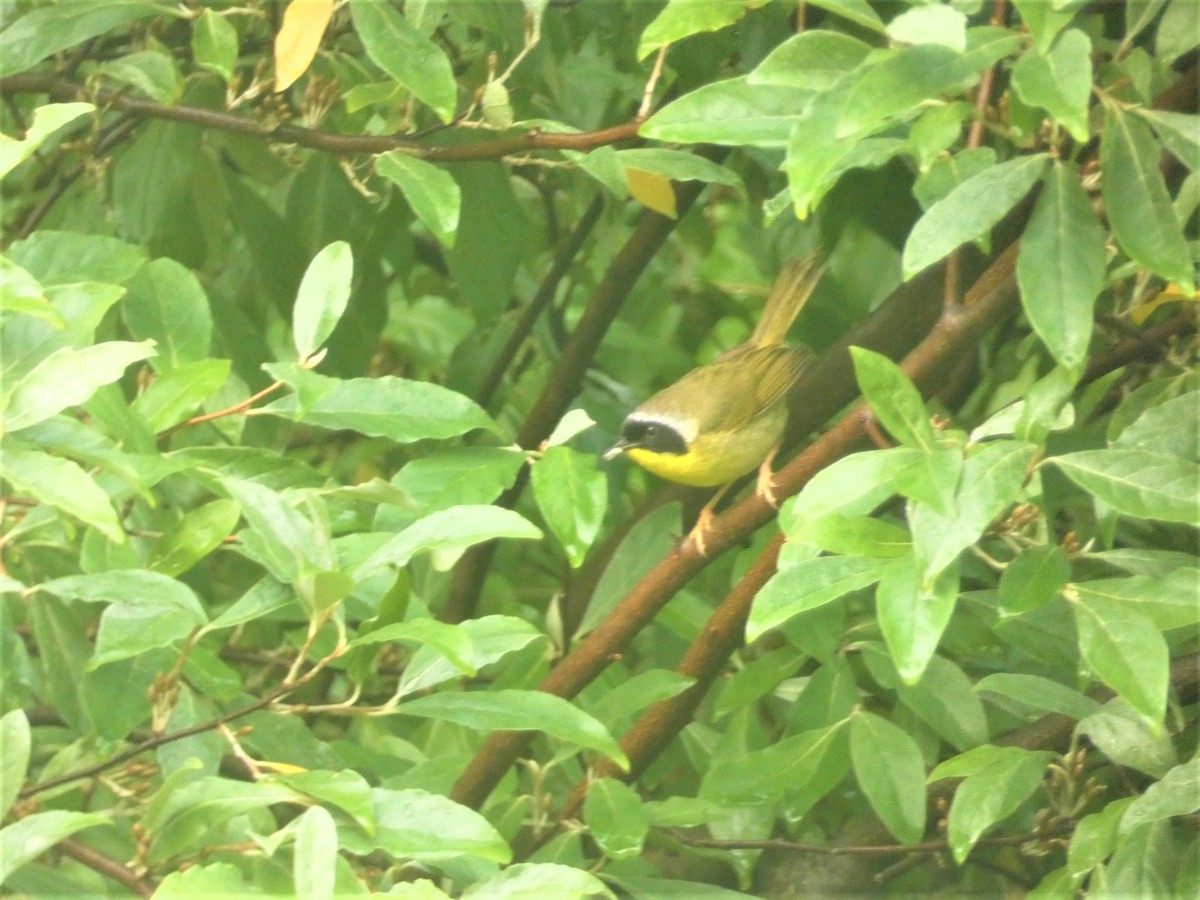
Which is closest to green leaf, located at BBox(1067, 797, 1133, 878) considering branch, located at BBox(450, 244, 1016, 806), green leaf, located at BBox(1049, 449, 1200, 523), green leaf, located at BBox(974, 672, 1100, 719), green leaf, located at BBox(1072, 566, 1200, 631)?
green leaf, located at BBox(974, 672, 1100, 719)

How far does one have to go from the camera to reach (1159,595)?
1260 mm

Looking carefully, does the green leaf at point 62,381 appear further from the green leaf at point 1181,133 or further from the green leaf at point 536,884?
the green leaf at point 1181,133

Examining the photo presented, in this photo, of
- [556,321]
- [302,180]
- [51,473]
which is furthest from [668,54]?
[51,473]

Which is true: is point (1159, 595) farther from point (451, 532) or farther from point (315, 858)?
point (315, 858)

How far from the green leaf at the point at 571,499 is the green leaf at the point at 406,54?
16.2 inches

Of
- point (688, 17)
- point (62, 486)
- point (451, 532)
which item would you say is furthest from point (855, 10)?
point (62, 486)

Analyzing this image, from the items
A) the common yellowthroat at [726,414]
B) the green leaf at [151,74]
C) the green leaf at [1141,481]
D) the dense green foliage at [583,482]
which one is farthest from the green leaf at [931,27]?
the common yellowthroat at [726,414]

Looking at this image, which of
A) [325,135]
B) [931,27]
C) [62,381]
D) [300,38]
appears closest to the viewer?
[931,27]

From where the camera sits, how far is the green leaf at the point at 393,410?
1.45 m

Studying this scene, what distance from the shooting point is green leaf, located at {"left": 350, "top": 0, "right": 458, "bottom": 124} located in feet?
4.96

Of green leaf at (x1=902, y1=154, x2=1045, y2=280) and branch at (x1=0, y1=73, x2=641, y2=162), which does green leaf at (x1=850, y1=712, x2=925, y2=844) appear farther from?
branch at (x1=0, y1=73, x2=641, y2=162)

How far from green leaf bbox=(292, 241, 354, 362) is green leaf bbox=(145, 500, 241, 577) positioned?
19 cm

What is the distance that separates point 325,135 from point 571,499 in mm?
611

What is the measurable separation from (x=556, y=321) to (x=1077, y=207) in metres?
1.55
